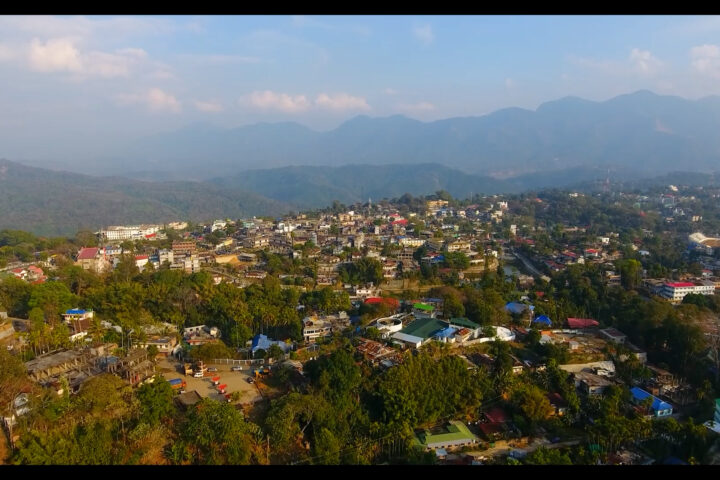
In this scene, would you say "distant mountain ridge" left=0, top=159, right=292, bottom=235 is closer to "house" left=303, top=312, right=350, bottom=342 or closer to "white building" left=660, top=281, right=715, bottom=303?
"house" left=303, top=312, right=350, bottom=342

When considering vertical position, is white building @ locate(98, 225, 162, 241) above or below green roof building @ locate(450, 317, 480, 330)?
below

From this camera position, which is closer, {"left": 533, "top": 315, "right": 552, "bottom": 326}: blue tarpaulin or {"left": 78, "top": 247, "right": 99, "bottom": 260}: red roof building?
{"left": 533, "top": 315, "right": 552, "bottom": 326}: blue tarpaulin

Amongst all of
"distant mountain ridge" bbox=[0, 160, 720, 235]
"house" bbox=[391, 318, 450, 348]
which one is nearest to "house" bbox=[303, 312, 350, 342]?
"house" bbox=[391, 318, 450, 348]

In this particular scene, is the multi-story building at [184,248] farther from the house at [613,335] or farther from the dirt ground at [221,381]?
the house at [613,335]

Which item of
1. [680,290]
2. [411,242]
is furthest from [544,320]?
[411,242]

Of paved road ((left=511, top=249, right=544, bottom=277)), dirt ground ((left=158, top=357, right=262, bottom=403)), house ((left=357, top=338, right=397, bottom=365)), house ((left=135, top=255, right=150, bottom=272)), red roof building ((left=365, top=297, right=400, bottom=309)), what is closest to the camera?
dirt ground ((left=158, top=357, right=262, bottom=403))
